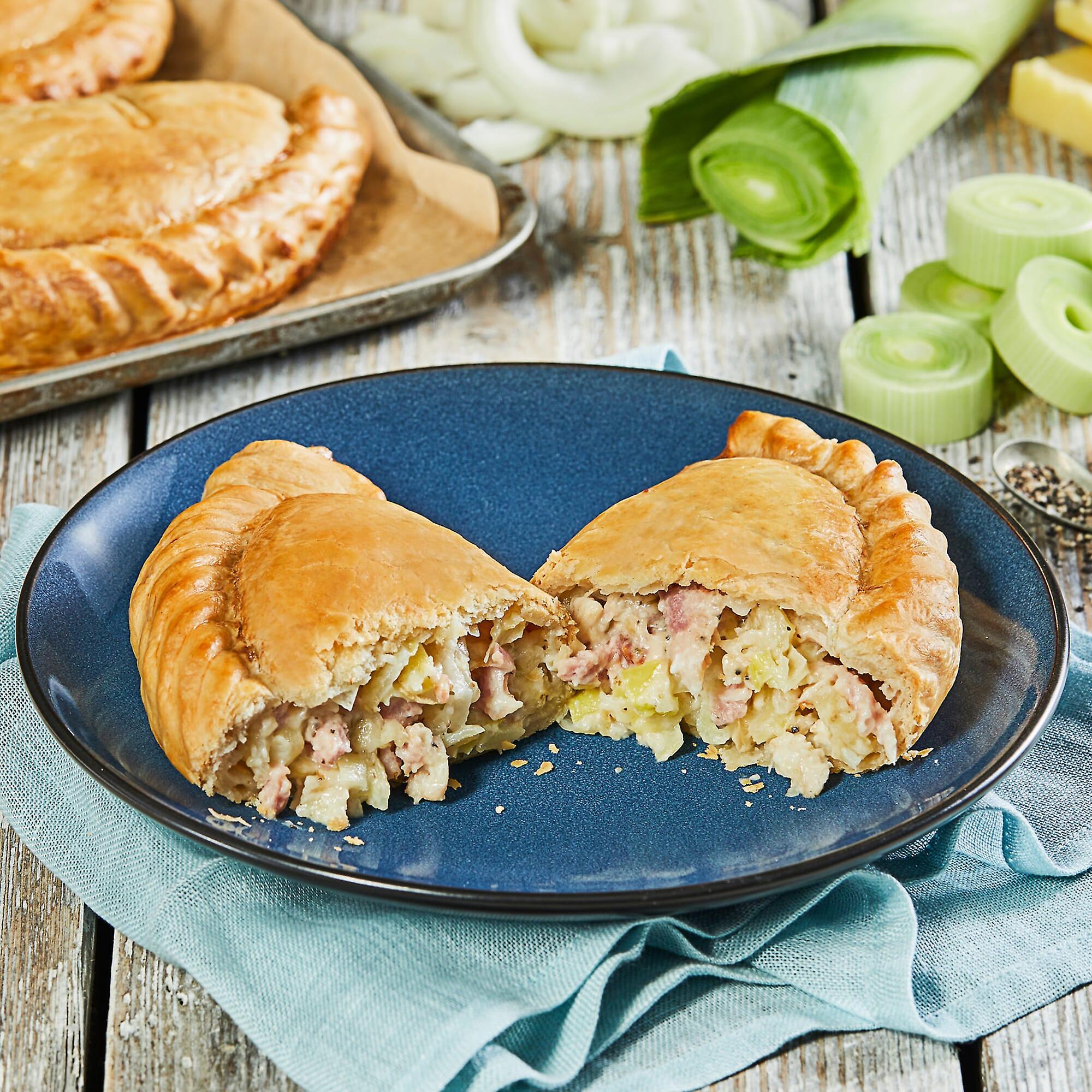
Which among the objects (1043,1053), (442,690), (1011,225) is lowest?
(1043,1053)

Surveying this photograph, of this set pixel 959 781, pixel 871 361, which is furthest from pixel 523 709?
pixel 871 361

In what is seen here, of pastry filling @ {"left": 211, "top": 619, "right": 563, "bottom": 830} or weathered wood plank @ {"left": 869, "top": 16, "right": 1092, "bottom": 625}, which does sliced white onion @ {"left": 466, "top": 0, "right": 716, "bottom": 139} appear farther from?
pastry filling @ {"left": 211, "top": 619, "right": 563, "bottom": 830}

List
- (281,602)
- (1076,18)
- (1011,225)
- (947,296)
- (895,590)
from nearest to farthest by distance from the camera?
(281,602)
(895,590)
(1011,225)
(947,296)
(1076,18)

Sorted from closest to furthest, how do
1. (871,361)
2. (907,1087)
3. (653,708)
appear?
(907,1087) < (653,708) < (871,361)

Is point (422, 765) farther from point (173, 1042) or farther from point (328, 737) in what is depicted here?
point (173, 1042)

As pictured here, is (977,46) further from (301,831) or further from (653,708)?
(301,831)

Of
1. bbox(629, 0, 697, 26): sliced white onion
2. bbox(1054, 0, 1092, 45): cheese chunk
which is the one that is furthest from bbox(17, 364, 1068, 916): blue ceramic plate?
bbox(1054, 0, 1092, 45): cheese chunk

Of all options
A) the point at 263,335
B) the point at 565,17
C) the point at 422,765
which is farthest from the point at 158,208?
the point at 422,765
